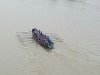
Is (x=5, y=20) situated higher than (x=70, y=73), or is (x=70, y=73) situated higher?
(x=5, y=20)

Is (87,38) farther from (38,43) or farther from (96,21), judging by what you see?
(96,21)

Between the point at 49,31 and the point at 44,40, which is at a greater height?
the point at 44,40

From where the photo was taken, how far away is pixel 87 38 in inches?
904

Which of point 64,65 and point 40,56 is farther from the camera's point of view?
point 40,56

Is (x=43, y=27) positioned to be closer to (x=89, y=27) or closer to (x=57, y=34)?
(x=57, y=34)

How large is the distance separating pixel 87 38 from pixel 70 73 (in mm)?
9018

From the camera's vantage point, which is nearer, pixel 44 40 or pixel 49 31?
pixel 44 40

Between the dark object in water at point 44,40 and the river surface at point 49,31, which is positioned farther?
the dark object in water at point 44,40

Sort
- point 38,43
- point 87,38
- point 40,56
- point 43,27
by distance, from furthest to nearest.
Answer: point 43,27, point 87,38, point 38,43, point 40,56

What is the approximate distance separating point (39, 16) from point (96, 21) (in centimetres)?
993

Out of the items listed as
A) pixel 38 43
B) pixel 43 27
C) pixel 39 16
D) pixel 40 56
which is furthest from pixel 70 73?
pixel 39 16

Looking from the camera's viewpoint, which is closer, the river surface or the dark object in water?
the river surface

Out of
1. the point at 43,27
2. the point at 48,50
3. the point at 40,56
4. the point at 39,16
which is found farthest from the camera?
the point at 39,16

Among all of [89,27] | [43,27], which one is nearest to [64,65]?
[43,27]
